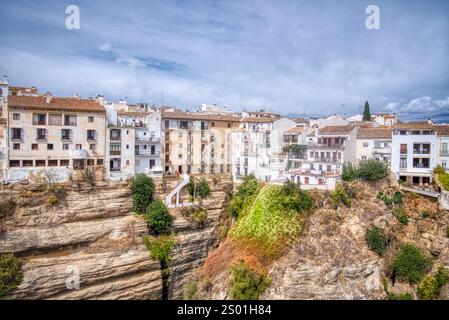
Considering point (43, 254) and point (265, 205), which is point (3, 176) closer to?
point (43, 254)

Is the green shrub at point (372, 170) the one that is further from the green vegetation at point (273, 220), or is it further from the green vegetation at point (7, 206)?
the green vegetation at point (7, 206)

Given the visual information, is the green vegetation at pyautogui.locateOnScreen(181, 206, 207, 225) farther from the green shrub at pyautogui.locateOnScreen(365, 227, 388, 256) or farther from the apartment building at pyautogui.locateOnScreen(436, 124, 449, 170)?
the apartment building at pyautogui.locateOnScreen(436, 124, 449, 170)

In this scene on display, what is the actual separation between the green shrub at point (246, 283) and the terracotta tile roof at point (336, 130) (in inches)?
404

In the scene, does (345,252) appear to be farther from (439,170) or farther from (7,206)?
(7,206)

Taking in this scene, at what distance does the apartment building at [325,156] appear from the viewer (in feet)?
64.4

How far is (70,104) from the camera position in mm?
19625

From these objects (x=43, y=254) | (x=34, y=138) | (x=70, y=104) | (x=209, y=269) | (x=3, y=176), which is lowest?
(x=209, y=269)

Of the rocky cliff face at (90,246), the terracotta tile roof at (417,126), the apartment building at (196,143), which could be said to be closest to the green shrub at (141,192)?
the rocky cliff face at (90,246)

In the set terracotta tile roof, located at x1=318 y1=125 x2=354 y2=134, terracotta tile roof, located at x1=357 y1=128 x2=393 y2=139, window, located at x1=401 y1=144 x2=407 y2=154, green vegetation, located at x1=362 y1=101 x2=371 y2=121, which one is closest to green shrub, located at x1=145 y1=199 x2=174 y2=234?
terracotta tile roof, located at x1=318 y1=125 x2=354 y2=134

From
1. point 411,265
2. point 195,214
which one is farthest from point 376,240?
point 195,214
